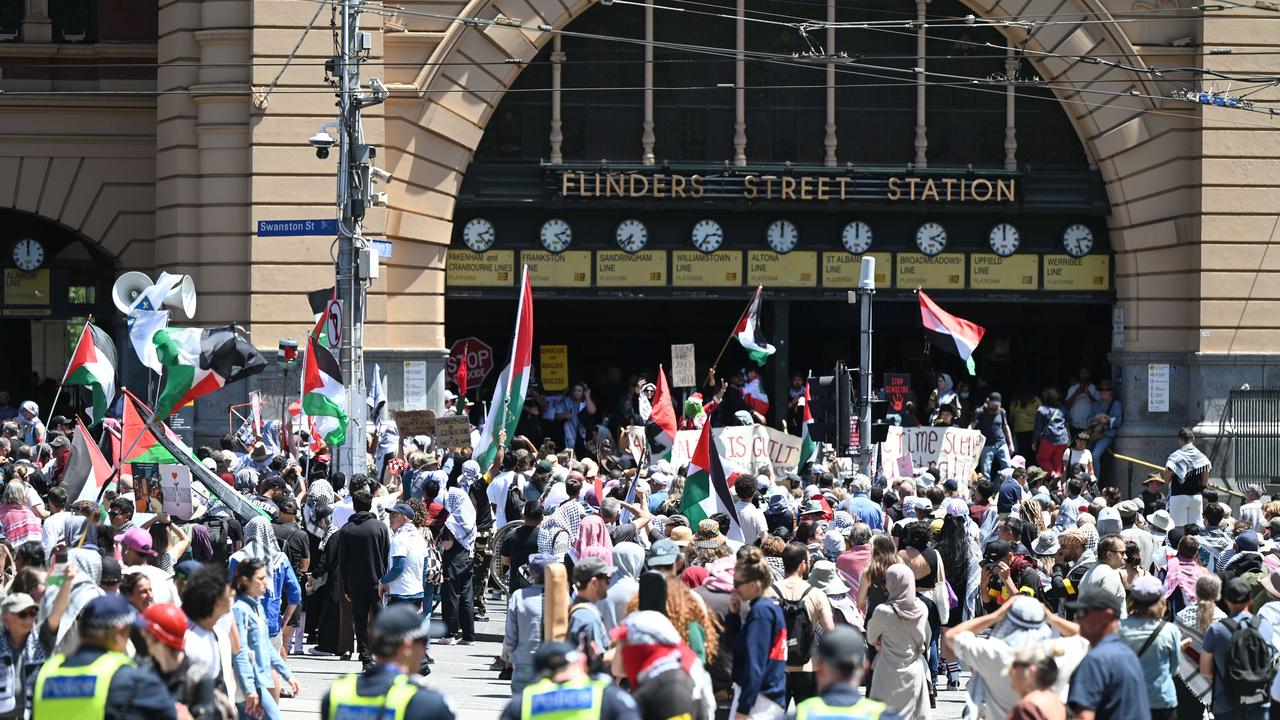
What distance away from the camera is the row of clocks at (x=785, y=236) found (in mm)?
30328

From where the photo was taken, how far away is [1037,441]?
1170 inches

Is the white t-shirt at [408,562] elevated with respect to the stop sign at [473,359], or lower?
lower

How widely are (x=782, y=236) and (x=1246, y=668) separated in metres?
19.6

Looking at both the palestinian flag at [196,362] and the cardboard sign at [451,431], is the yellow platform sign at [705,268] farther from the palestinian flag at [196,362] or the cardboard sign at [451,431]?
the palestinian flag at [196,362]

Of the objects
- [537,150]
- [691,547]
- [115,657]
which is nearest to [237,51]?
[537,150]

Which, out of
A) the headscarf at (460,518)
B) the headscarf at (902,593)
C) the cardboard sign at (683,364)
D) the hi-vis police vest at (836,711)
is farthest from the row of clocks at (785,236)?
the hi-vis police vest at (836,711)

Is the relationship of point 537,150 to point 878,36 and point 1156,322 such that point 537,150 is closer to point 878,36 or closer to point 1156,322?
point 878,36

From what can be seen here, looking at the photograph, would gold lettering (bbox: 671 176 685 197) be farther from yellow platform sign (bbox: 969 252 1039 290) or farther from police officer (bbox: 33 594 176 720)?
police officer (bbox: 33 594 176 720)

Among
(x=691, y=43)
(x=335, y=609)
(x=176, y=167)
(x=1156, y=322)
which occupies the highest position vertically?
(x=691, y=43)

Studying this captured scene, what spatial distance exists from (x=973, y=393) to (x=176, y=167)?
14.6 metres

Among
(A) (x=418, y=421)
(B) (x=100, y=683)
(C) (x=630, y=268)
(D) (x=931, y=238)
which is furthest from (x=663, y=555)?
(D) (x=931, y=238)

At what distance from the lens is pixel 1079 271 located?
3106 cm

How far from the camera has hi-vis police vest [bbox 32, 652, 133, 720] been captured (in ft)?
28.3

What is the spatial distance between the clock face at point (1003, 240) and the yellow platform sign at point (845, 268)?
1647 mm
